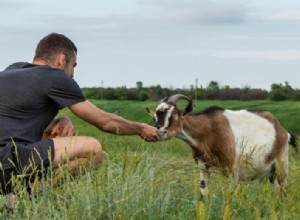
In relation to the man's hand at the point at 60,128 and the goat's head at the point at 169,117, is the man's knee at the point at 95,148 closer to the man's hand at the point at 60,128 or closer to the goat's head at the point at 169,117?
the man's hand at the point at 60,128

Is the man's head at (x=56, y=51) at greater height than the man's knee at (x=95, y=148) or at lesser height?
greater

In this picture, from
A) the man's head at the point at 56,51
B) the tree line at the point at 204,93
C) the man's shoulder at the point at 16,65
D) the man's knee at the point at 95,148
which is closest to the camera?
the man's knee at the point at 95,148

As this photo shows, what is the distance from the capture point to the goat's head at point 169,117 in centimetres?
1140

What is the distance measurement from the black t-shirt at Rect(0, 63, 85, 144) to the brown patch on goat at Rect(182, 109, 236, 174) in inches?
175

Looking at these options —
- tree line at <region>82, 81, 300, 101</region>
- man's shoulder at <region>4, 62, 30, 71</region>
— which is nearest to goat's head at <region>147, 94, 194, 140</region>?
man's shoulder at <region>4, 62, 30, 71</region>

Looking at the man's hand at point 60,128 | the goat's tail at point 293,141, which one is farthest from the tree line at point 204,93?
the man's hand at point 60,128

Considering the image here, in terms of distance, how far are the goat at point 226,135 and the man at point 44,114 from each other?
413 centimetres

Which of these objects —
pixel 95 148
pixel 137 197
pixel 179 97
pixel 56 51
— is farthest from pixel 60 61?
pixel 179 97

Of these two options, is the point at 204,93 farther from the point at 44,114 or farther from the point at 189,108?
the point at 44,114

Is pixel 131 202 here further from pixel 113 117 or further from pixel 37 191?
pixel 113 117

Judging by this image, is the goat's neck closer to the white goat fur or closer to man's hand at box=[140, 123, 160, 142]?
the white goat fur

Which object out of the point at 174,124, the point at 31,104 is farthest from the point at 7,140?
the point at 174,124

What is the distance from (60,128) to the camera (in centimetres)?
758

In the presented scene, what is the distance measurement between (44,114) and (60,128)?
0.48m
